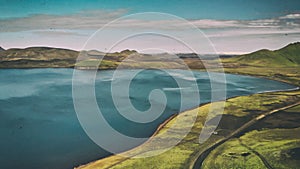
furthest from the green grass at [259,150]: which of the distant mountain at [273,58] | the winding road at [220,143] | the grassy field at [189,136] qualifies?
the distant mountain at [273,58]

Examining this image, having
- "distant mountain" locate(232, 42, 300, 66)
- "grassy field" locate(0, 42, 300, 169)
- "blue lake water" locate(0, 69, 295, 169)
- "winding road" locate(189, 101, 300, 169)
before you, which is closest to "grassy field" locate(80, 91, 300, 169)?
"grassy field" locate(0, 42, 300, 169)

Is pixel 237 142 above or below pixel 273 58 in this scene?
below

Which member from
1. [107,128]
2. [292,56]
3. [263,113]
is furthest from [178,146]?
[292,56]

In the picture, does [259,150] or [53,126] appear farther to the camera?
[53,126]

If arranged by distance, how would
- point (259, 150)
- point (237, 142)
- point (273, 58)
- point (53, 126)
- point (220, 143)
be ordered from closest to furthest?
point (259, 150) < point (220, 143) < point (237, 142) < point (53, 126) < point (273, 58)

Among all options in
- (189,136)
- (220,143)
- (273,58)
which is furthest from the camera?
(273,58)

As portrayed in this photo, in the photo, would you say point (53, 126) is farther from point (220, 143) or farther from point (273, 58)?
point (273, 58)

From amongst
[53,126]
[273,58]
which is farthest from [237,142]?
[273,58]

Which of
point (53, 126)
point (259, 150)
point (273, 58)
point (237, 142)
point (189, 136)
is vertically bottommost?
point (259, 150)

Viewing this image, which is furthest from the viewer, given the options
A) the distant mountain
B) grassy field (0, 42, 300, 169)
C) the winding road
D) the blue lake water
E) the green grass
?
the distant mountain

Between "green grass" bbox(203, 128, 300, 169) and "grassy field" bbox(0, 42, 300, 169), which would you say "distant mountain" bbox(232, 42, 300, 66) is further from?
"green grass" bbox(203, 128, 300, 169)
